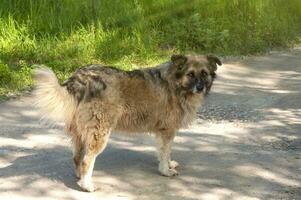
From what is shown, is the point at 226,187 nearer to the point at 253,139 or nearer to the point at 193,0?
the point at 253,139

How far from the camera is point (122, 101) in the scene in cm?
556

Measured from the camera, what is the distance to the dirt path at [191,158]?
552 cm

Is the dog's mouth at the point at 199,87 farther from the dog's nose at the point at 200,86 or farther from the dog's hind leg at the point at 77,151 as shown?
the dog's hind leg at the point at 77,151

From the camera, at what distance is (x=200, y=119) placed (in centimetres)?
812

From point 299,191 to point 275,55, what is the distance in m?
7.32

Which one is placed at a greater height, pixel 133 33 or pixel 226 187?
pixel 133 33

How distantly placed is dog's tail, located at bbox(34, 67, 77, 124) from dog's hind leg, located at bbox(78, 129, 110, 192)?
345mm

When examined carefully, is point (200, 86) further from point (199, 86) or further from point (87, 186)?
point (87, 186)

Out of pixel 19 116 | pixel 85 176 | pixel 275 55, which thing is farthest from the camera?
pixel 275 55

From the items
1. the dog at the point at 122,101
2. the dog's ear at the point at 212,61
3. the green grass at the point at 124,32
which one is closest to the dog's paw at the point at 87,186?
the dog at the point at 122,101

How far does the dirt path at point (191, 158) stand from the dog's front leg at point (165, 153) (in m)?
0.09

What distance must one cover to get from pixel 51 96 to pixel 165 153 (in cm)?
140

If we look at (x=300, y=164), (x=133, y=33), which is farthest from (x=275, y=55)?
(x=300, y=164)

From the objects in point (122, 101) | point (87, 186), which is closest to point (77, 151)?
point (87, 186)
